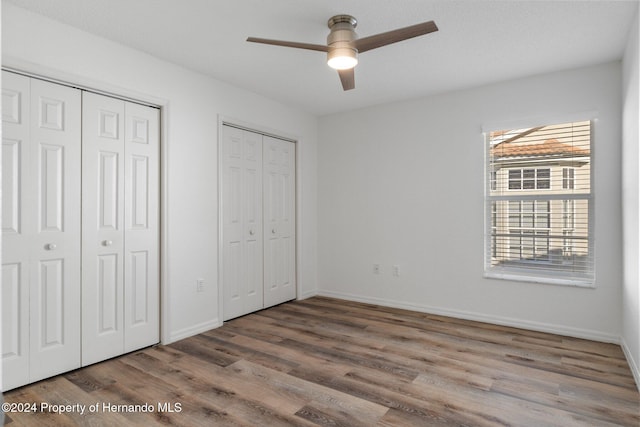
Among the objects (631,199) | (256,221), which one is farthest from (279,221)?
(631,199)

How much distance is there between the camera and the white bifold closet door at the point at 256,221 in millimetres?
4320

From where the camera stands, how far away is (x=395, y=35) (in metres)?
2.66

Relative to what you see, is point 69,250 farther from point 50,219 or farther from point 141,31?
point 141,31

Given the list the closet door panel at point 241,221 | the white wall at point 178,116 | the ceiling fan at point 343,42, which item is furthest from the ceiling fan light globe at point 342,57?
the closet door panel at point 241,221

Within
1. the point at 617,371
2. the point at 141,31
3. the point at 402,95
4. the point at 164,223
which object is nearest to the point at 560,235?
the point at 617,371

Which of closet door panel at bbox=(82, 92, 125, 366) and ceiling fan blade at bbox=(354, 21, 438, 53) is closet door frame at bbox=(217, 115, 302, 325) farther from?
ceiling fan blade at bbox=(354, 21, 438, 53)

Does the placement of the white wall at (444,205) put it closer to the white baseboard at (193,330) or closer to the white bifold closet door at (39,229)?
the white baseboard at (193,330)

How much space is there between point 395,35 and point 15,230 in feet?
9.32

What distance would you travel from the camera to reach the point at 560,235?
3912 millimetres

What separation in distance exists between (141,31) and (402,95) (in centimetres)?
274

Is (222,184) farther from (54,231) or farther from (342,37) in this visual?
(342,37)

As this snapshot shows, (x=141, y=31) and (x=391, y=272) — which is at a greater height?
(x=141, y=31)

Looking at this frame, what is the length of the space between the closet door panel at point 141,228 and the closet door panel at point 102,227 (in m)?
0.06

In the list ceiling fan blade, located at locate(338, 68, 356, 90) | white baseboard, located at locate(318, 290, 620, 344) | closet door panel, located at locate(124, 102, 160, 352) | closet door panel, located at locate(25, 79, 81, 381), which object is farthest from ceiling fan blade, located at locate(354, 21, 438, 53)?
white baseboard, located at locate(318, 290, 620, 344)
